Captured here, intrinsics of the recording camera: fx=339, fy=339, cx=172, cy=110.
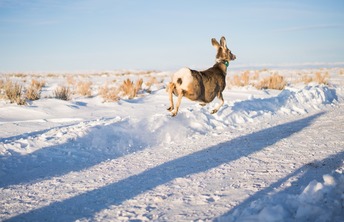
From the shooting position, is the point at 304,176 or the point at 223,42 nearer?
the point at 304,176

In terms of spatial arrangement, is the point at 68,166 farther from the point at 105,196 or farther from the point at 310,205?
the point at 310,205

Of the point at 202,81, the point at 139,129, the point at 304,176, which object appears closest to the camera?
the point at 304,176

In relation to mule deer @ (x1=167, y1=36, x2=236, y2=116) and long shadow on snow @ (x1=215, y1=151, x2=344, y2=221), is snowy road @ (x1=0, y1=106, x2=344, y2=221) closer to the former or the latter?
long shadow on snow @ (x1=215, y1=151, x2=344, y2=221)

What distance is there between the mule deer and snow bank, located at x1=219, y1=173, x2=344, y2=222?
9.15 feet

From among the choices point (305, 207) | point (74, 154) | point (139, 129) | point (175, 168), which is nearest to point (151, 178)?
point (175, 168)

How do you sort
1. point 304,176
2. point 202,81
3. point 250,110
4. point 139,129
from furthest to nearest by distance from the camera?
point 250,110 < point 139,129 < point 202,81 < point 304,176

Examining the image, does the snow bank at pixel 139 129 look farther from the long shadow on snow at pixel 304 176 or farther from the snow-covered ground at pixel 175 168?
the long shadow on snow at pixel 304 176

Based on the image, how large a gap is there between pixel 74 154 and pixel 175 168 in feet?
6.49

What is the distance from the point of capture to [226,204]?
3645mm

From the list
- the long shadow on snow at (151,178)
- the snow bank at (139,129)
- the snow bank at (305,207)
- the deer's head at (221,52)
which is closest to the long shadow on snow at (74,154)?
the snow bank at (139,129)

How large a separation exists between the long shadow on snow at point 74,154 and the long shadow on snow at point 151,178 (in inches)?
47.0

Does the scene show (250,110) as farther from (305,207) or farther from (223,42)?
(305,207)

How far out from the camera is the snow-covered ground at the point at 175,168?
135 inches

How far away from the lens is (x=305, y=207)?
2871 mm
